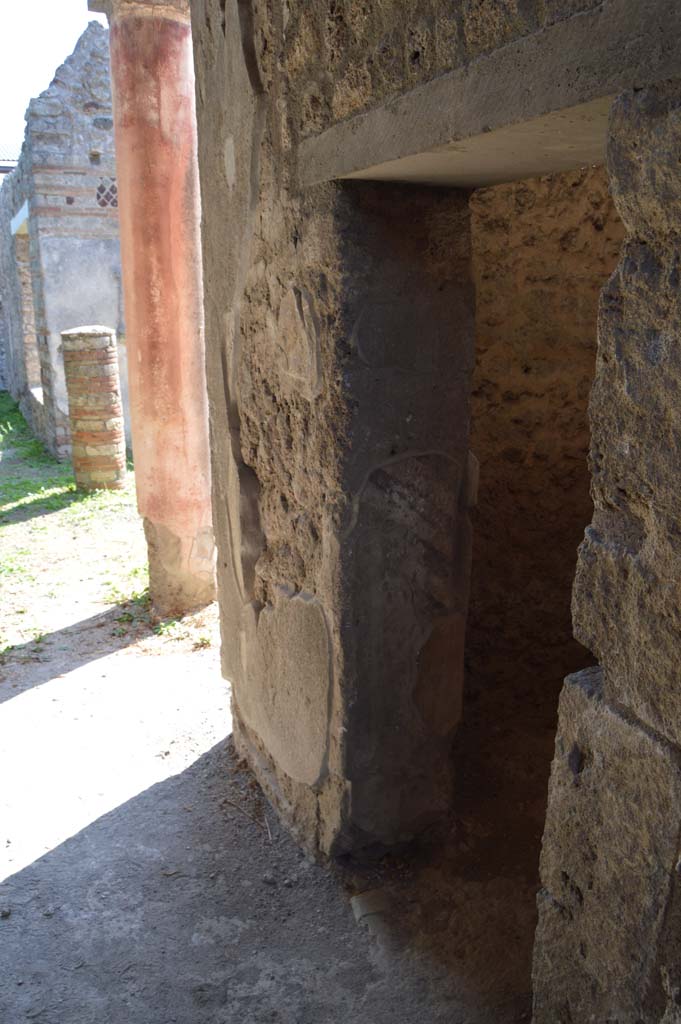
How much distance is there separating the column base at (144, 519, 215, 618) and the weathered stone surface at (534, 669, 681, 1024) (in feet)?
11.9

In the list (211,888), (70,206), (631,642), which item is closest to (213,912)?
(211,888)

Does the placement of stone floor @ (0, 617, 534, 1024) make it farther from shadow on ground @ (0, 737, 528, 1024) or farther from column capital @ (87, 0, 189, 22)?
column capital @ (87, 0, 189, 22)

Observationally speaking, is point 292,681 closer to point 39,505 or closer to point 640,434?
point 640,434

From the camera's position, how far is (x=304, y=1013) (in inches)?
88.0

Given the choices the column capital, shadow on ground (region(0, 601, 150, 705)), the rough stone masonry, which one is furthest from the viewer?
the column capital

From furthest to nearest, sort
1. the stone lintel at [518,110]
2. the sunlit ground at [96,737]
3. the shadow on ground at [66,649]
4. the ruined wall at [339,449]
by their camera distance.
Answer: the shadow on ground at [66,649] < the sunlit ground at [96,737] < the ruined wall at [339,449] < the stone lintel at [518,110]

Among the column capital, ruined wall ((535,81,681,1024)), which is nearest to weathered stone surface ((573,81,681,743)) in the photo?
ruined wall ((535,81,681,1024))

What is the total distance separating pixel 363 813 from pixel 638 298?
1.83m

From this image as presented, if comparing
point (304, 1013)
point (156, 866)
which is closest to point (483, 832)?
point (304, 1013)

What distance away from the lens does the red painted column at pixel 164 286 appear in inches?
181

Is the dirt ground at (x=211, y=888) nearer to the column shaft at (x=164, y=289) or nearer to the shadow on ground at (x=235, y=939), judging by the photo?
the shadow on ground at (x=235, y=939)

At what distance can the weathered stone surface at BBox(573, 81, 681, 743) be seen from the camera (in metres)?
1.20

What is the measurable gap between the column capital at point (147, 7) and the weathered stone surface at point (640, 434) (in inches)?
160

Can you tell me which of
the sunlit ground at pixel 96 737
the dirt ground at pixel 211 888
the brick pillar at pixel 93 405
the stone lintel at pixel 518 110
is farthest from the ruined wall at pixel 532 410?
the brick pillar at pixel 93 405
